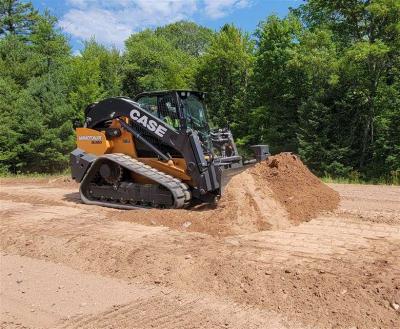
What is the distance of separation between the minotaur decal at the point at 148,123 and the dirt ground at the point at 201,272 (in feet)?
5.71

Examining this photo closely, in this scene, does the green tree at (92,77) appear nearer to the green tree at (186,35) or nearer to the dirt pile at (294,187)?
the green tree at (186,35)

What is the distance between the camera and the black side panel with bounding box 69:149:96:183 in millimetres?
10225

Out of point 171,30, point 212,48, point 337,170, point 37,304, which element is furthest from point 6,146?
point 171,30

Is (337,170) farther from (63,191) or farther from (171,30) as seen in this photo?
(171,30)

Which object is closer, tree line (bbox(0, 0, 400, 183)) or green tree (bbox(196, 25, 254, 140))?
tree line (bbox(0, 0, 400, 183))

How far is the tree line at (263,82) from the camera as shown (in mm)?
19891

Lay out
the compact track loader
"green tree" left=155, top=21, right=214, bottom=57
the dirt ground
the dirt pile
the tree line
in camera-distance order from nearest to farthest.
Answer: the dirt ground < the dirt pile < the compact track loader < the tree line < "green tree" left=155, top=21, right=214, bottom=57

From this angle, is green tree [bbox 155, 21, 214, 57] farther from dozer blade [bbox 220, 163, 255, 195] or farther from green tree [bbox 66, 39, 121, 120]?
dozer blade [bbox 220, 163, 255, 195]

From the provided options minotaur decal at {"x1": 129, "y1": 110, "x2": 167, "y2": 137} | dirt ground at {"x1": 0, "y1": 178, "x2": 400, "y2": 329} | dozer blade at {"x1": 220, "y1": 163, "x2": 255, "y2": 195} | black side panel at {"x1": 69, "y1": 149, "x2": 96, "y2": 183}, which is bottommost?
dirt ground at {"x1": 0, "y1": 178, "x2": 400, "y2": 329}

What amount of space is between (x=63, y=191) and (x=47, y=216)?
402 centimetres

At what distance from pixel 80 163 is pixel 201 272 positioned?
6069mm

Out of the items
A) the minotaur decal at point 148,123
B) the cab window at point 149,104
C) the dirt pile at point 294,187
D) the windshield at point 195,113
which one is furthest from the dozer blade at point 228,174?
the cab window at point 149,104

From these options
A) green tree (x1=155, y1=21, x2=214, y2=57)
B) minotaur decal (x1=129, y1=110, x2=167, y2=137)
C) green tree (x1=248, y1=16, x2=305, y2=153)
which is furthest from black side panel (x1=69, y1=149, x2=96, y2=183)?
green tree (x1=155, y1=21, x2=214, y2=57)

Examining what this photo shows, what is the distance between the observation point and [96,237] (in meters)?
6.78
